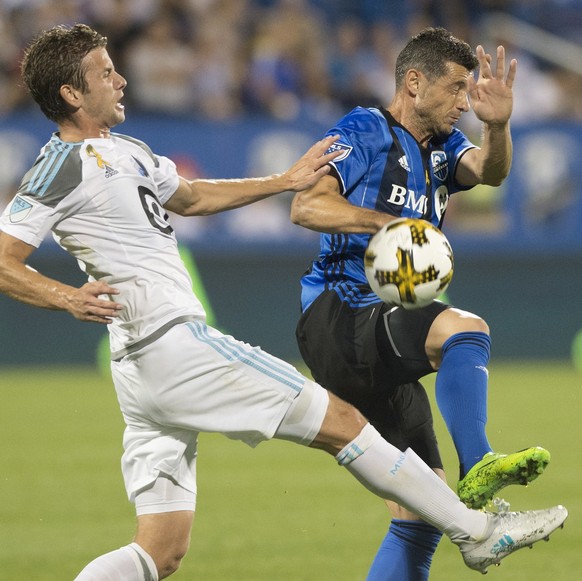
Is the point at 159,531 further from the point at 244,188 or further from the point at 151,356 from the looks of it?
the point at 244,188

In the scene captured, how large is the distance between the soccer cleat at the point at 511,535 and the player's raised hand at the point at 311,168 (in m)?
1.48

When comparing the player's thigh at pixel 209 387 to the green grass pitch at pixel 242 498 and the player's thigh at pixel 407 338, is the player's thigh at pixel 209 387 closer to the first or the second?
the player's thigh at pixel 407 338

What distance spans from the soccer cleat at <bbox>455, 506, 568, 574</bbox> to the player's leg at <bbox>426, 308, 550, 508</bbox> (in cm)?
12

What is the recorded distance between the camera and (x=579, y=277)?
46.5 feet

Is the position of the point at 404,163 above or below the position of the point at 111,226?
above

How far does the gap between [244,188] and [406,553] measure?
164 cm

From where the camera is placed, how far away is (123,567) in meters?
4.36

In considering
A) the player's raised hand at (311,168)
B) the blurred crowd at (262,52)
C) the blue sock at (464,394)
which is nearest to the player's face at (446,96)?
the player's raised hand at (311,168)

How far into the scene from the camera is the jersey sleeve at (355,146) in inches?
199

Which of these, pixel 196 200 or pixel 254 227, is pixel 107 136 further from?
pixel 254 227

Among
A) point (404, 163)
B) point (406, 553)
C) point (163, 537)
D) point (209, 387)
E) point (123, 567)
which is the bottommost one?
point (123, 567)

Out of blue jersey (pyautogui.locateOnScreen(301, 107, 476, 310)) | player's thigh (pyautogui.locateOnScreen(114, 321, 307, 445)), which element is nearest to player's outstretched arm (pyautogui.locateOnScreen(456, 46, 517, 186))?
blue jersey (pyautogui.locateOnScreen(301, 107, 476, 310))

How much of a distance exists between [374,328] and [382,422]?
1.54 feet

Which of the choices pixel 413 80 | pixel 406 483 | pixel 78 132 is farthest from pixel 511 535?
pixel 78 132
